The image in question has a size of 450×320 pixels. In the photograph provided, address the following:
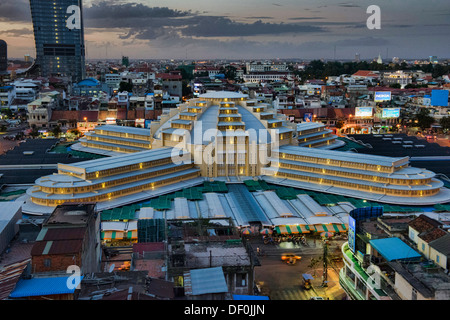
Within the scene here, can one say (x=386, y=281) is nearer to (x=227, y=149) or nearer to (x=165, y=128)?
(x=227, y=149)

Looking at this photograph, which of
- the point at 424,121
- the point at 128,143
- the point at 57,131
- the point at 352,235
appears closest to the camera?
the point at 352,235

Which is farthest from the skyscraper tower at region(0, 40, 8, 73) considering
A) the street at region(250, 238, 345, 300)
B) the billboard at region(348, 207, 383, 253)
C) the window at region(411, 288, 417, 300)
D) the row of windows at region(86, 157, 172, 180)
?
the window at region(411, 288, 417, 300)

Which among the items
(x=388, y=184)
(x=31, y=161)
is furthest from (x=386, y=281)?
(x=31, y=161)

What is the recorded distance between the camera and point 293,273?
98.8ft

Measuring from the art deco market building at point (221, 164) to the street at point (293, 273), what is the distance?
39.4 feet

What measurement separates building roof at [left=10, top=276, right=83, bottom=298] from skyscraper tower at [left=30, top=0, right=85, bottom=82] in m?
149

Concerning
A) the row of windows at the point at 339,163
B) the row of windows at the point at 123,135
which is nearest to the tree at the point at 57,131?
the row of windows at the point at 123,135

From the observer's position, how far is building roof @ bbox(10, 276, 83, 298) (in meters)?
17.2

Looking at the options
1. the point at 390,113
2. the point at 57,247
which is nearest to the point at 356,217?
the point at 57,247

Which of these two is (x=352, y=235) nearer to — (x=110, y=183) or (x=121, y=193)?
(x=121, y=193)

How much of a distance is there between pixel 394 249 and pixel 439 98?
267 feet

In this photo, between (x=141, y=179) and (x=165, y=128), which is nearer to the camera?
(x=141, y=179)

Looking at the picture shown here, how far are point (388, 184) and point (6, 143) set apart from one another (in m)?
60.6
